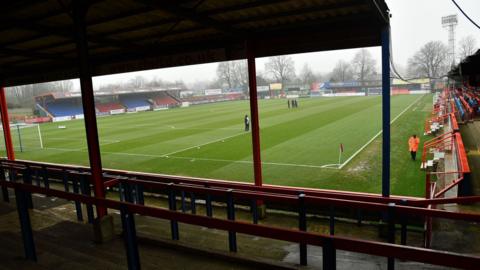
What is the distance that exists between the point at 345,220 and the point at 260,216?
2.03 m

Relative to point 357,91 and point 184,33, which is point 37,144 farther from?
point 357,91

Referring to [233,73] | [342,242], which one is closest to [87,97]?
[342,242]

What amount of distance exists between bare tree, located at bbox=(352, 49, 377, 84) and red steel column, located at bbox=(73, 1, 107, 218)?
352 feet

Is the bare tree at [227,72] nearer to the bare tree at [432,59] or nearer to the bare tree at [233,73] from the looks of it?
the bare tree at [233,73]

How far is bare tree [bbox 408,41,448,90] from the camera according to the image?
85.2 m

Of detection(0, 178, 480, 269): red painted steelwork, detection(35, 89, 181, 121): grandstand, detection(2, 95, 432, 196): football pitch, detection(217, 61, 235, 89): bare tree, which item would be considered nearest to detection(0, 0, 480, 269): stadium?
detection(0, 178, 480, 269): red painted steelwork

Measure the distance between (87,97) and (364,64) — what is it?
112 meters

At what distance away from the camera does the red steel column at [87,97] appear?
5.53 meters

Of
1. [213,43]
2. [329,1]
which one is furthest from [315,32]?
[213,43]

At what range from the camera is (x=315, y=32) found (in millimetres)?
7020

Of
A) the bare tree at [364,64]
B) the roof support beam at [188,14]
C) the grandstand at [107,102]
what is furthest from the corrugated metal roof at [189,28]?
the bare tree at [364,64]

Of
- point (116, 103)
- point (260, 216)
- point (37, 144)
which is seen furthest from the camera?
point (116, 103)

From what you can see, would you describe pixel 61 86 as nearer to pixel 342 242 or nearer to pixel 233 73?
pixel 233 73

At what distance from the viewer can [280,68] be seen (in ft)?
376
